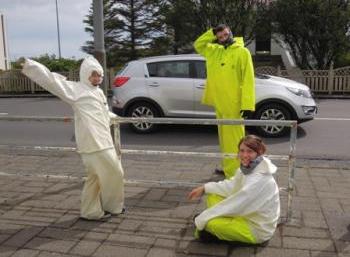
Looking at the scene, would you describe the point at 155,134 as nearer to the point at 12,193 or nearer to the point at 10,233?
the point at 12,193

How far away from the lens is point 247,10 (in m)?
21.0

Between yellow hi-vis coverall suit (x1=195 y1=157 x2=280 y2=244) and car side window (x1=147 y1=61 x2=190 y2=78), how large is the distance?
6.28 metres

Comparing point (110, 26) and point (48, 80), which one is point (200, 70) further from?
point (110, 26)

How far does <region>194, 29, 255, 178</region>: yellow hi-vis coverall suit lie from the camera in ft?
18.0

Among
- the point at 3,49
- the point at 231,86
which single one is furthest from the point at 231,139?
the point at 3,49

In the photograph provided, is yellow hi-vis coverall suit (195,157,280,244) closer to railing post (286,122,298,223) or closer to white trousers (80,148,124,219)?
railing post (286,122,298,223)

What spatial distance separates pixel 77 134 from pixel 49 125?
7110 mm

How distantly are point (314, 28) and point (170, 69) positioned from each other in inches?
421

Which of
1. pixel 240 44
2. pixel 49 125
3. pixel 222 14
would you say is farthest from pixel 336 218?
pixel 222 14

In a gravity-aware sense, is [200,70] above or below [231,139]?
above

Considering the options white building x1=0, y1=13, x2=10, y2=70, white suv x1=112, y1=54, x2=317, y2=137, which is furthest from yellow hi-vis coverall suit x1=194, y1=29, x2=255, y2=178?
white building x1=0, y1=13, x2=10, y2=70

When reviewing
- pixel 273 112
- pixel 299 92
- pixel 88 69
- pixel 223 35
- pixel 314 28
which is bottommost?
pixel 273 112

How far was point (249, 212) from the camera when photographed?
3980 millimetres

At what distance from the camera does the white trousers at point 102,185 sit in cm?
447
